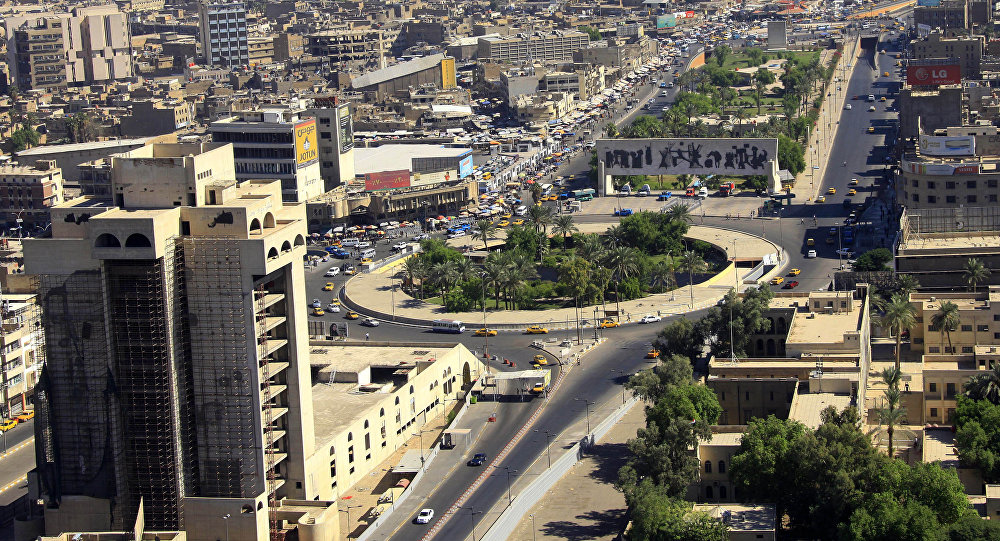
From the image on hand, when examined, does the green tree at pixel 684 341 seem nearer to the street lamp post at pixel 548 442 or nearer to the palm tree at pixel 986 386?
the street lamp post at pixel 548 442

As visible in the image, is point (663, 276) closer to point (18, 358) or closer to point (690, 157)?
point (690, 157)

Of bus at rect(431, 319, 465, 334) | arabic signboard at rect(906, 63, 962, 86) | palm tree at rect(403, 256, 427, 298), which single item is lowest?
bus at rect(431, 319, 465, 334)

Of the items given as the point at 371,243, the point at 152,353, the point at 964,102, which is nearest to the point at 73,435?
the point at 152,353

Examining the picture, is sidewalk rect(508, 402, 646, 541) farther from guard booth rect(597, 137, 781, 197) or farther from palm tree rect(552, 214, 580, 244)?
guard booth rect(597, 137, 781, 197)

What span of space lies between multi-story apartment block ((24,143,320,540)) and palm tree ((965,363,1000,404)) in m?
40.6

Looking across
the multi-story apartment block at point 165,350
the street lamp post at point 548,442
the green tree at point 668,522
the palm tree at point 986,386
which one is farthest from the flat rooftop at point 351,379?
the palm tree at point 986,386

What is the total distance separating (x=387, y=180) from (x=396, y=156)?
18259 mm

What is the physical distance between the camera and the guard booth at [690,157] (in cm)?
17912

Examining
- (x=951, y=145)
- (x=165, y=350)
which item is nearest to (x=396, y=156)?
(x=951, y=145)

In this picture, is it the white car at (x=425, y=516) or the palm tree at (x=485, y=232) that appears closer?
the white car at (x=425, y=516)

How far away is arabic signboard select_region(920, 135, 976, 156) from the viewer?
145 m

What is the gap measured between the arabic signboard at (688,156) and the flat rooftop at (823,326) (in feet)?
206

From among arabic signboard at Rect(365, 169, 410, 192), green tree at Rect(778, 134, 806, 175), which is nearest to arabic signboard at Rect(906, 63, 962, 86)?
green tree at Rect(778, 134, 806, 175)

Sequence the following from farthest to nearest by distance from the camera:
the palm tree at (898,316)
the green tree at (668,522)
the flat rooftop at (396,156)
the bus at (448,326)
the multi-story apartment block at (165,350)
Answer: the flat rooftop at (396,156) < the bus at (448,326) < the palm tree at (898,316) < the multi-story apartment block at (165,350) < the green tree at (668,522)
